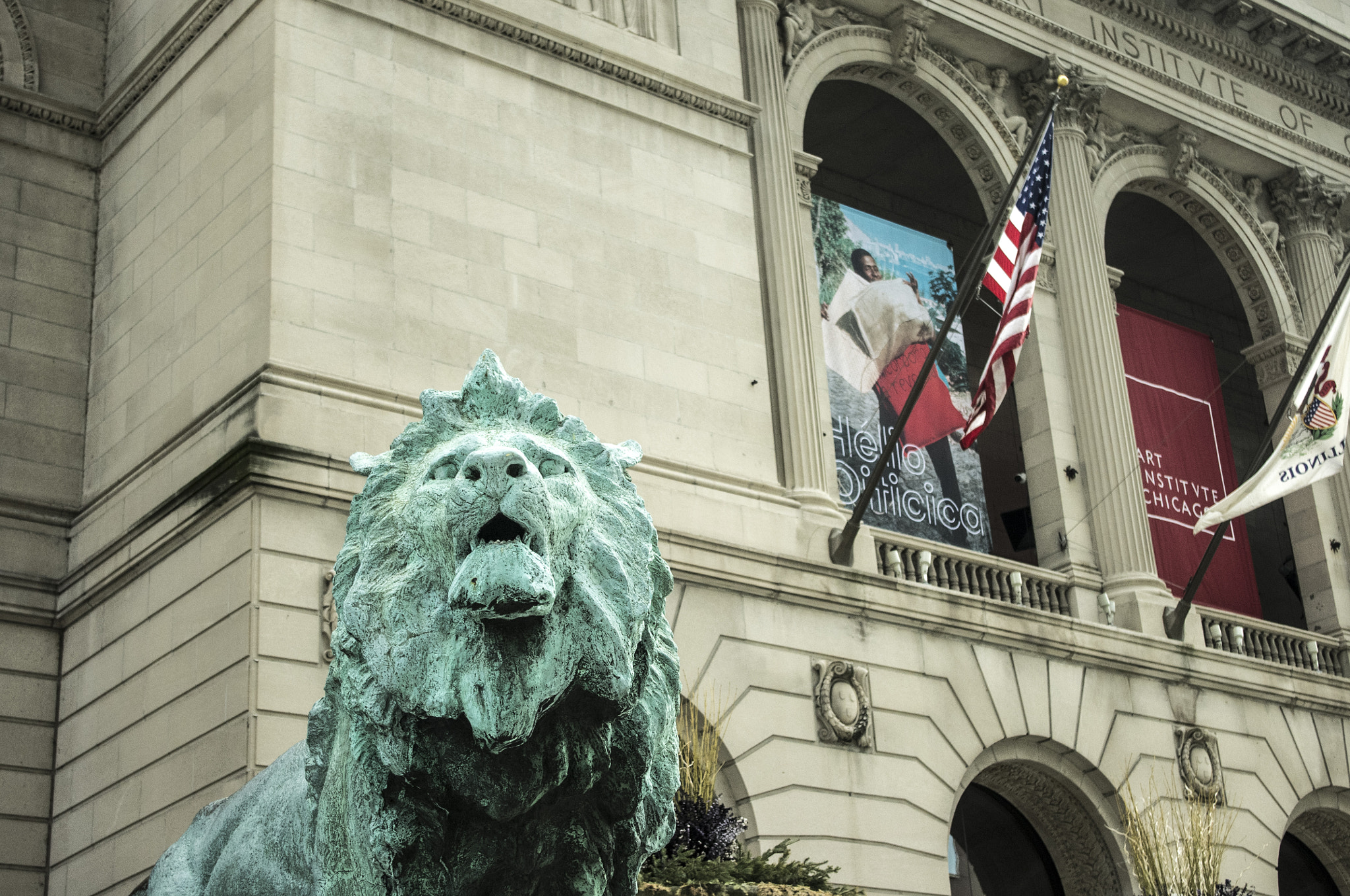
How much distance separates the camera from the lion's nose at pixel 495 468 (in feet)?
11.0

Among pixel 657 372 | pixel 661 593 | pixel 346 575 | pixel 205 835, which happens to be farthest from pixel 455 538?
pixel 657 372

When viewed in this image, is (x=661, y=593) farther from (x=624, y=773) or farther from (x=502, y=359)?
(x=502, y=359)

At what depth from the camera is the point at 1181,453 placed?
81.6 ft

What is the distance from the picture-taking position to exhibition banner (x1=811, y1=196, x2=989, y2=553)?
2108cm

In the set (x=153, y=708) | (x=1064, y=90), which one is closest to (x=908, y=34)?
(x=1064, y=90)

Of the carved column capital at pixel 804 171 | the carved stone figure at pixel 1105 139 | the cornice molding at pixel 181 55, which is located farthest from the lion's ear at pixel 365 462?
the carved stone figure at pixel 1105 139

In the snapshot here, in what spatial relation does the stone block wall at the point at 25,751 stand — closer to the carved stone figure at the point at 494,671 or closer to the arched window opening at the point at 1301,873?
the carved stone figure at the point at 494,671

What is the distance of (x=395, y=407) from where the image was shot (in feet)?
51.8

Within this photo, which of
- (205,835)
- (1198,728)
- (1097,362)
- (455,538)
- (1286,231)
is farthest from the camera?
(1286,231)

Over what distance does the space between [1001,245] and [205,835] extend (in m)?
15.1

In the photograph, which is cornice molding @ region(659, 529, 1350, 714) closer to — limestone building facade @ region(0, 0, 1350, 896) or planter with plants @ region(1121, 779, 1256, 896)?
limestone building facade @ region(0, 0, 1350, 896)

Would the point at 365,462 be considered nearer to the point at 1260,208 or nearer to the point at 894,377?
the point at 894,377

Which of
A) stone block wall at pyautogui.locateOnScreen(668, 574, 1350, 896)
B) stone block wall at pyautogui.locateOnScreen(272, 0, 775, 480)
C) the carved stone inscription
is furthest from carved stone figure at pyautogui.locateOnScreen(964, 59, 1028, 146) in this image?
stone block wall at pyautogui.locateOnScreen(668, 574, 1350, 896)

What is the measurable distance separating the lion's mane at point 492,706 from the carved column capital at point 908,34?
67.4 ft
